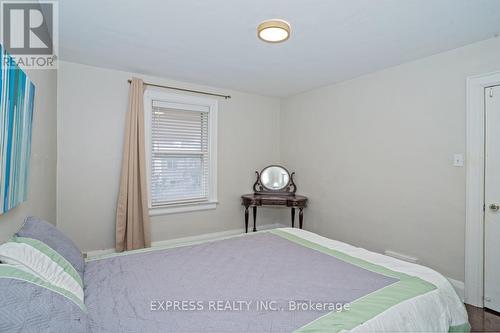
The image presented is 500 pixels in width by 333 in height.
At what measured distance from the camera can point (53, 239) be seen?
156 centimetres

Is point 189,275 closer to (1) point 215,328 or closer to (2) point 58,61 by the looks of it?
(1) point 215,328

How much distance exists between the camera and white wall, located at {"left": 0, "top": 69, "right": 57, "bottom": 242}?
5.68 ft

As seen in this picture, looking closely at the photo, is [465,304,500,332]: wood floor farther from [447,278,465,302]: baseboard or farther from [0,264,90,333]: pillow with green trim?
[0,264,90,333]: pillow with green trim

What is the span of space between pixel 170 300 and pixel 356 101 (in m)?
3.09

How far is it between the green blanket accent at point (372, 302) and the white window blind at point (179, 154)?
103 inches

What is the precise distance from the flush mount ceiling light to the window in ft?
6.37

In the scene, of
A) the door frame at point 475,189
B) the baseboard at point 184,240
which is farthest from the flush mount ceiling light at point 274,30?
the baseboard at point 184,240

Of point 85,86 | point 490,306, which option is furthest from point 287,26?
point 490,306

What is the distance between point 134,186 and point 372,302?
2826mm

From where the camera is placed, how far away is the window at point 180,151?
11.6ft

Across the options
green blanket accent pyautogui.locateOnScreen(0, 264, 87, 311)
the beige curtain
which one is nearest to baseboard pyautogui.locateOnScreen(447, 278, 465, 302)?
green blanket accent pyautogui.locateOnScreen(0, 264, 87, 311)

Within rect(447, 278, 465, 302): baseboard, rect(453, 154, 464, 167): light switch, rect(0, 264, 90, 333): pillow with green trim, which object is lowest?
Result: rect(447, 278, 465, 302): baseboard

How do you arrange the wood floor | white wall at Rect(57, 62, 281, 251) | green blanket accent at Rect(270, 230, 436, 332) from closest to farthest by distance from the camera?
green blanket accent at Rect(270, 230, 436, 332), the wood floor, white wall at Rect(57, 62, 281, 251)

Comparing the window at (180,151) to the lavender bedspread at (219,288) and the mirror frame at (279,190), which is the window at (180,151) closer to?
the mirror frame at (279,190)
